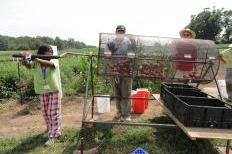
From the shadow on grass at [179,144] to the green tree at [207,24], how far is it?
7484cm

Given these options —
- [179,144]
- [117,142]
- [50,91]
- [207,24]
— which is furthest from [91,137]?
[207,24]

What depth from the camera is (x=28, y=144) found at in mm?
7316

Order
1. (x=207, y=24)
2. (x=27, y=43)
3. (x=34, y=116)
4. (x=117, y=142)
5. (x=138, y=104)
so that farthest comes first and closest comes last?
Result: 1. (x=207, y=24)
2. (x=27, y=43)
3. (x=34, y=116)
4. (x=138, y=104)
5. (x=117, y=142)

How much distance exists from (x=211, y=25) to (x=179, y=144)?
3136 inches

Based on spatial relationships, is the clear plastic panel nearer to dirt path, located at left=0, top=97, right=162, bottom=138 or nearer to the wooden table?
the wooden table

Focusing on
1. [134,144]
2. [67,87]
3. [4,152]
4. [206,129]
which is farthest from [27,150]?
[67,87]

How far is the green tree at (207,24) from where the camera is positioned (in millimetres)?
81894

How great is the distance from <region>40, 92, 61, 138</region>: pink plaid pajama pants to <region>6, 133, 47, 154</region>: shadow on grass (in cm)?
31

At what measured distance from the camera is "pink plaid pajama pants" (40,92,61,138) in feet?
23.8

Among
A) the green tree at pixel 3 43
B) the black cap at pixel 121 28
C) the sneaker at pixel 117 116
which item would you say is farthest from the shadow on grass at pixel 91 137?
the green tree at pixel 3 43

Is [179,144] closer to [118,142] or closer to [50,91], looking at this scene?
[118,142]

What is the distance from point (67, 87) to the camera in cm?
1280

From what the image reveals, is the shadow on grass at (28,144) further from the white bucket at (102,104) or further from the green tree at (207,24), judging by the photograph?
the green tree at (207,24)

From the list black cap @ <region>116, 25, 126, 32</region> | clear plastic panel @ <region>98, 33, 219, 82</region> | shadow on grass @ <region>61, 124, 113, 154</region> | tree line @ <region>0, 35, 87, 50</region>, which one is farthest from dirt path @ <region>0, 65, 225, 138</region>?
tree line @ <region>0, 35, 87, 50</region>
